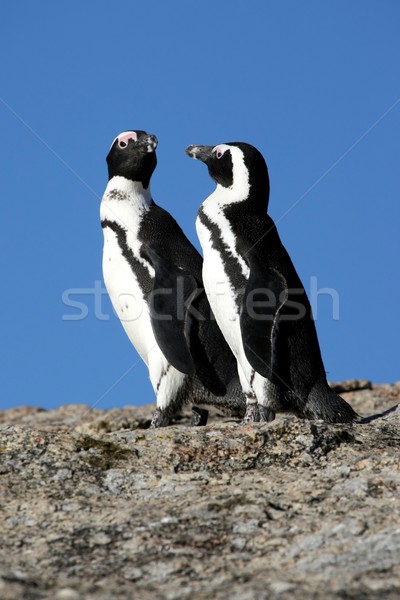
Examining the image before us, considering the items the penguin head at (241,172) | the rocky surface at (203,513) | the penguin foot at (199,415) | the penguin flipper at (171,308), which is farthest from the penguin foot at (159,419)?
the penguin head at (241,172)

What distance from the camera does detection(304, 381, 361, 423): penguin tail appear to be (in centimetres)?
711

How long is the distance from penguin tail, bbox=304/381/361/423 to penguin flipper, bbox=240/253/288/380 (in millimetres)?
424

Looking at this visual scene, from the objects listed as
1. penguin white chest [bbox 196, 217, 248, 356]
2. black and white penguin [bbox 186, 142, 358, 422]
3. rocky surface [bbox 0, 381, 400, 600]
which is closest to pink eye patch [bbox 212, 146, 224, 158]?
black and white penguin [bbox 186, 142, 358, 422]

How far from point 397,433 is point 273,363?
3.89ft

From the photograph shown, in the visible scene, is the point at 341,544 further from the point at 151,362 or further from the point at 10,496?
the point at 151,362

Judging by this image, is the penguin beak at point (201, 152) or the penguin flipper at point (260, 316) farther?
the penguin beak at point (201, 152)

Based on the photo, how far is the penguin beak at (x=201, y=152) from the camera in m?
7.93

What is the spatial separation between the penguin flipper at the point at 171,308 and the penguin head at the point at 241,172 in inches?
29.4

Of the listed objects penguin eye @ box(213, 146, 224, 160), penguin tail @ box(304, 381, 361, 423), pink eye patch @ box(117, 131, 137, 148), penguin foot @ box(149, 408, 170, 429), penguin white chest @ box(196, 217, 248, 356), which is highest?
pink eye patch @ box(117, 131, 137, 148)

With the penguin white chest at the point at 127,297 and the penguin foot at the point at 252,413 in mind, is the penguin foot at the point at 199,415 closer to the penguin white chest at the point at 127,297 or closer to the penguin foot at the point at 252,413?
the penguin white chest at the point at 127,297

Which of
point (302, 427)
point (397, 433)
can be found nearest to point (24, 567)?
point (302, 427)

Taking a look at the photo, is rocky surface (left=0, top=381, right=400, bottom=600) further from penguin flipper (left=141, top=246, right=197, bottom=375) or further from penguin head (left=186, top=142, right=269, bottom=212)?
penguin head (left=186, top=142, right=269, bottom=212)

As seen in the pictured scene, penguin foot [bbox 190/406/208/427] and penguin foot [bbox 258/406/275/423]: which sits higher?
penguin foot [bbox 190/406/208/427]

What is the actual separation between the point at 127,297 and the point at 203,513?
11.6ft
